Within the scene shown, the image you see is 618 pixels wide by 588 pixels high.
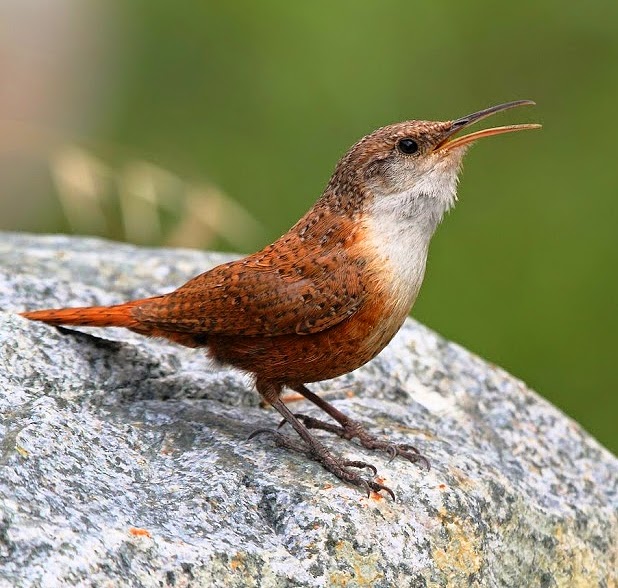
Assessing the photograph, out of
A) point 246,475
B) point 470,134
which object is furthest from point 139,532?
point 470,134

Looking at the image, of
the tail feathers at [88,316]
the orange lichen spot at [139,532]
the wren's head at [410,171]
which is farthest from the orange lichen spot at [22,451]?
the wren's head at [410,171]

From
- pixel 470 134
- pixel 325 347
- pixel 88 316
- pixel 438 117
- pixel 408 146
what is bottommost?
pixel 88 316

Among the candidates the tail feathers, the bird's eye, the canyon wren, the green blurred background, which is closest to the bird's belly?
the canyon wren

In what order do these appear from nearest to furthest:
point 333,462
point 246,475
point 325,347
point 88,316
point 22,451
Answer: point 22,451 → point 246,475 → point 333,462 → point 325,347 → point 88,316

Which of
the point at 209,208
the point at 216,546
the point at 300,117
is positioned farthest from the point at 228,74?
the point at 216,546

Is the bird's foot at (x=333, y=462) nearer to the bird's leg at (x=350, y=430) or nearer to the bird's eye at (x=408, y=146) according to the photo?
the bird's leg at (x=350, y=430)

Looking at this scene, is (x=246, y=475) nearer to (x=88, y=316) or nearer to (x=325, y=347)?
(x=325, y=347)

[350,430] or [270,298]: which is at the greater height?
[270,298]
